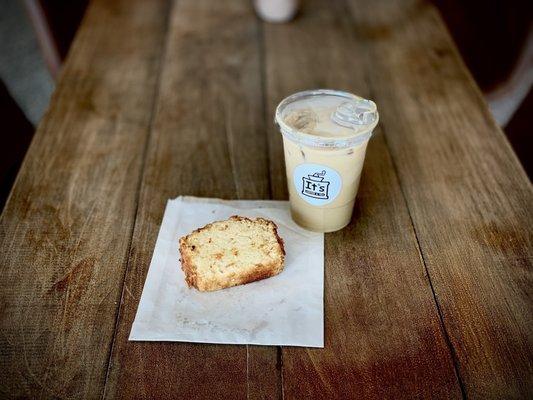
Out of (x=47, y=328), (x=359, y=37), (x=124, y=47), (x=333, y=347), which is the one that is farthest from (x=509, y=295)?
(x=124, y=47)

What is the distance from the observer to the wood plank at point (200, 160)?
711mm

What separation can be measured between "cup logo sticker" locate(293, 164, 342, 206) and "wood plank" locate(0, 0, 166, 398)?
0.35 meters

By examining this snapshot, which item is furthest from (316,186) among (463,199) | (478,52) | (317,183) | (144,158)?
(478,52)

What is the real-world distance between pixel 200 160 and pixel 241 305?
43 centimetres

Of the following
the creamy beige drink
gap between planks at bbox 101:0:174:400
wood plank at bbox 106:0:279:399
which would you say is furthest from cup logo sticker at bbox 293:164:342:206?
gap between planks at bbox 101:0:174:400

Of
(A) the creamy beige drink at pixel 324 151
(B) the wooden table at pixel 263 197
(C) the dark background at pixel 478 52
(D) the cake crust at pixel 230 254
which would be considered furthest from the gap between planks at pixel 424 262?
(C) the dark background at pixel 478 52

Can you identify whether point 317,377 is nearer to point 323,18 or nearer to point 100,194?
point 100,194

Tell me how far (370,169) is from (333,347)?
0.47m

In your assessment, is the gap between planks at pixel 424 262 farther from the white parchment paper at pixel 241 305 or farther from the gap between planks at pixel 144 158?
the gap between planks at pixel 144 158

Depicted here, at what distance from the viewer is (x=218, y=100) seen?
1305 mm

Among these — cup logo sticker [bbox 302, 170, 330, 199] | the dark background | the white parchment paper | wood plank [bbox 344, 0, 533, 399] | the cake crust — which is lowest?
the dark background

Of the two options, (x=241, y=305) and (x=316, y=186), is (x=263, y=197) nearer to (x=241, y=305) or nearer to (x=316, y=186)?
(x=316, y=186)

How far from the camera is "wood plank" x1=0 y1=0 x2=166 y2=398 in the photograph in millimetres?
734

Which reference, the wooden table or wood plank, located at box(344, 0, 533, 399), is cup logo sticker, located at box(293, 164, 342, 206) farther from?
wood plank, located at box(344, 0, 533, 399)
